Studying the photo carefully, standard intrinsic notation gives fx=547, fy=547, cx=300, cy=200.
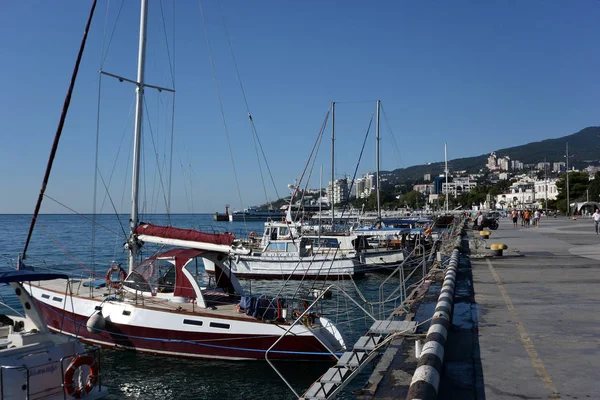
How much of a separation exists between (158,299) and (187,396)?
4.06 meters

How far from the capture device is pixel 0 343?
10.4 metres

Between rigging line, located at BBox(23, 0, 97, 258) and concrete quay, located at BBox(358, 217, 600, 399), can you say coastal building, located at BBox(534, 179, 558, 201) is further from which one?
rigging line, located at BBox(23, 0, 97, 258)

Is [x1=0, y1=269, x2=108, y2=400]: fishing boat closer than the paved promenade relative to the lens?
No

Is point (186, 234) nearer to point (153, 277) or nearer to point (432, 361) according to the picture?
point (153, 277)

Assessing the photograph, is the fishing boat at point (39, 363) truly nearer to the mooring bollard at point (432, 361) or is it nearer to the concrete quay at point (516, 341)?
the concrete quay at point (516, 341)

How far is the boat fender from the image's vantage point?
1673 centimetres

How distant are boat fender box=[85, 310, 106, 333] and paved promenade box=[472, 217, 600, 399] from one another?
434 inches

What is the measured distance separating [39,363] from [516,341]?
8769 millimetres

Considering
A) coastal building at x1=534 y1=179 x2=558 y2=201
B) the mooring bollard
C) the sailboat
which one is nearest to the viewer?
the mooring bollard

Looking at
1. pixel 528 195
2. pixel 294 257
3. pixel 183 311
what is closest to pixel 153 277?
pixel 183 311

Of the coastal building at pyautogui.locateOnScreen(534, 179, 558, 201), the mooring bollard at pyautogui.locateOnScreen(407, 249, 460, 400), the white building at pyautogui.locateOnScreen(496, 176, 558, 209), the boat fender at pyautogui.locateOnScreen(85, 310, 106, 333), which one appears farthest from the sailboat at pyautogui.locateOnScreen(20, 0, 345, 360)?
the coastal building at pyautogui.locateOnScreen(534, 179, 558, 201)

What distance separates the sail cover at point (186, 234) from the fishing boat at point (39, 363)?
19.9ft

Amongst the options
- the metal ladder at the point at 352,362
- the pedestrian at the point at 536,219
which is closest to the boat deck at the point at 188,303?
the metal ladder at the point at 352,362

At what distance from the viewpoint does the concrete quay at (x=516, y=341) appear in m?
7.61
